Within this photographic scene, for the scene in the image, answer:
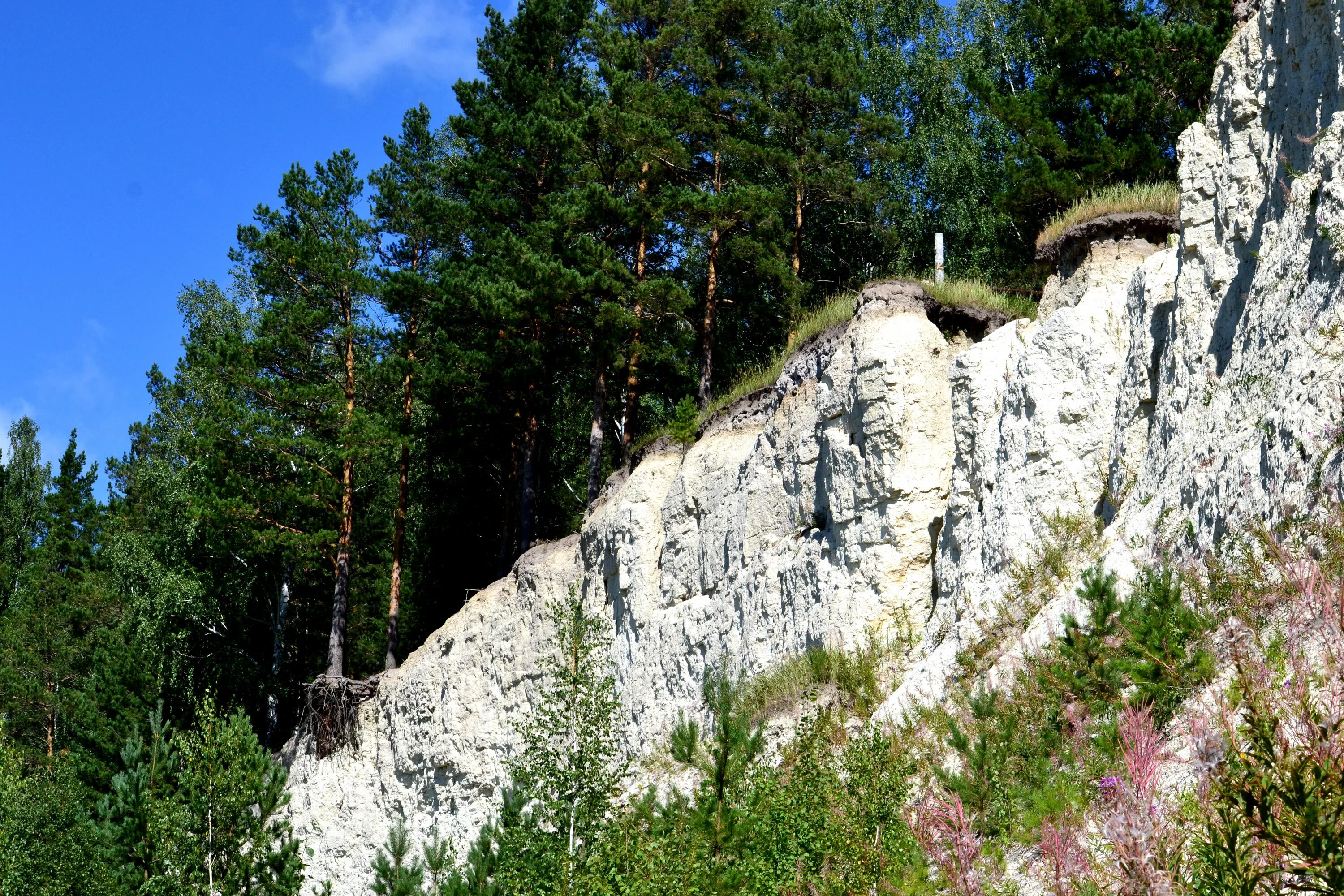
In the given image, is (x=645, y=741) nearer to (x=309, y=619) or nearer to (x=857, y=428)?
(x=857, y=428)

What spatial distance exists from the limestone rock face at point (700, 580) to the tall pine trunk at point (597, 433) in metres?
1.75

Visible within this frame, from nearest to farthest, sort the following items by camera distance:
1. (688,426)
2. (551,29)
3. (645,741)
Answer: (645,741)
(688,426)
(551,29)

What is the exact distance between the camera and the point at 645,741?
2095 centimetres

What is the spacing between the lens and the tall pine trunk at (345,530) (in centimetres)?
2991

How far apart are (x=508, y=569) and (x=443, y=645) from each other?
20.0 feet

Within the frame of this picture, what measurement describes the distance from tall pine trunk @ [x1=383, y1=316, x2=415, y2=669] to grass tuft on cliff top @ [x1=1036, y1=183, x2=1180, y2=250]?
17.1 m

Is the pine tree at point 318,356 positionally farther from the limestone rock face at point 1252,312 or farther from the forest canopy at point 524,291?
the limestone rock face at point 1252,312

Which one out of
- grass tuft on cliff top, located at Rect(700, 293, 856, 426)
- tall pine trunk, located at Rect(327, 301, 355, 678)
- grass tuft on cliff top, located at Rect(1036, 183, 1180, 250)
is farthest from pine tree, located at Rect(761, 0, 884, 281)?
tall pine trunk, located at Rect(327, 301, 355, 678)

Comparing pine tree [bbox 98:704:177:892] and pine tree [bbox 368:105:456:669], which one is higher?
pine tree [bbox 368:105:456:669]

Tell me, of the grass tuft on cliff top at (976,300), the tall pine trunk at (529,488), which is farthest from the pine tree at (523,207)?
the grass tuft on cliff top at (976,300)

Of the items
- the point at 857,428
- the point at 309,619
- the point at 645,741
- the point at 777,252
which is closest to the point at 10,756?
the point at 309,619

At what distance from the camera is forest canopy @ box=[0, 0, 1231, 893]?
→ 24812 mm

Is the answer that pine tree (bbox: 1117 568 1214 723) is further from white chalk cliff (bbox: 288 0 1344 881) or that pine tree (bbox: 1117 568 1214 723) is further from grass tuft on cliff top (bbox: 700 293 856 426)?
grass tuft on cliff top (bbox: 700 293 856 426)

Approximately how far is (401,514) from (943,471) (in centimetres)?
1673
